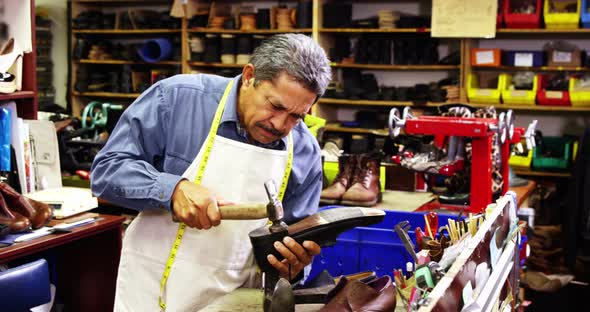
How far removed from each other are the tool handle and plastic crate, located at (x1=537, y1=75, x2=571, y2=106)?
441 cm

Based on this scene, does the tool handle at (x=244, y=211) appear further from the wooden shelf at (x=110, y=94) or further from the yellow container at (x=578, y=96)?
the wooden shelf at (x=110, y=94)

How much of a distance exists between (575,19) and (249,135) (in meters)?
4.28

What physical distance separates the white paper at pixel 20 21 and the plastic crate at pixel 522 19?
Answer: 3715 millimetres

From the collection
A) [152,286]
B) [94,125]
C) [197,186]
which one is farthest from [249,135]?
[94,125]

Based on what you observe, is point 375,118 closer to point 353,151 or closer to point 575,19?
point 353,151

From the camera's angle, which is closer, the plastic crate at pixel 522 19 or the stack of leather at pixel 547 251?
the stack of leather at pixel 547 251

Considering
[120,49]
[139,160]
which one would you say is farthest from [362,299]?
[120,49]

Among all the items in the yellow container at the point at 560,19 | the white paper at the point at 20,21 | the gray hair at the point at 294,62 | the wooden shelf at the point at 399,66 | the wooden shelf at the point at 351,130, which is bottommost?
the wooden shelf at the point at 351,130

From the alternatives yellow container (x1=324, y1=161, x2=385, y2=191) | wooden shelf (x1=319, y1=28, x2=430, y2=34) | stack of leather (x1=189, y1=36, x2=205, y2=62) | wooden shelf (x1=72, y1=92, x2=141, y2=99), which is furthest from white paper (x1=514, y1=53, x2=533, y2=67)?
wooden shelf (x1=72, y1=92, x2=141, y2=99)

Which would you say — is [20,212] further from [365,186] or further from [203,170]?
[365,186]

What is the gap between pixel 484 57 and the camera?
19.2 ft

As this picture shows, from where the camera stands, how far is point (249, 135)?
2.01 metres

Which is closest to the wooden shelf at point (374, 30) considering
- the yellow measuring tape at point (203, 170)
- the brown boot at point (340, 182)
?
the brown boot at point (340, 182)

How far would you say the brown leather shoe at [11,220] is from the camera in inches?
107
